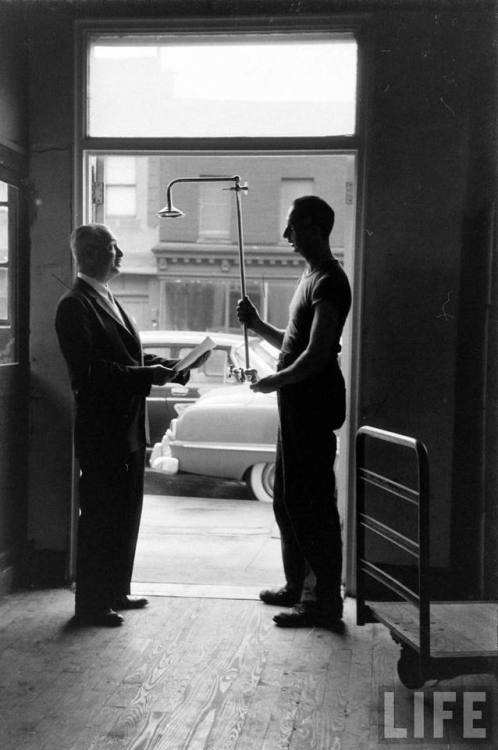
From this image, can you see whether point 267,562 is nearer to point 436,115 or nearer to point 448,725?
point 448,725

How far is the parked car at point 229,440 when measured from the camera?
23.1ft

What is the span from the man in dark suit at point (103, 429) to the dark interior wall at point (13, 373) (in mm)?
565

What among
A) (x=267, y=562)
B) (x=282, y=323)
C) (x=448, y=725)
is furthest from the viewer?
(x=282, y=323)

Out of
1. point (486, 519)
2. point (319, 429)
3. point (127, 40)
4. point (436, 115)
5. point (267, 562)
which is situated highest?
point (127, 40)

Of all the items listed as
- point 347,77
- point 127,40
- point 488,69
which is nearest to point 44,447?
point 127,40

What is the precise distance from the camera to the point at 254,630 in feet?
12.9

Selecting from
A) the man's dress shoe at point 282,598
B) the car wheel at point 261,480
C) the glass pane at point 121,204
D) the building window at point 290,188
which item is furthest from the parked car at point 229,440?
the glass pane at point 121,204

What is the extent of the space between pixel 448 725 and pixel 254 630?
1.13 m

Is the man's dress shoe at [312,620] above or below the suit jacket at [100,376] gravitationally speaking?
below

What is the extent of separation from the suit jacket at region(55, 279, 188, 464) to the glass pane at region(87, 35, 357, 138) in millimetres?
1108

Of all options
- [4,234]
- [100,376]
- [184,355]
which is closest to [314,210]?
[100,376]

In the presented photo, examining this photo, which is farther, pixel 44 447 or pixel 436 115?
pixel 44 447

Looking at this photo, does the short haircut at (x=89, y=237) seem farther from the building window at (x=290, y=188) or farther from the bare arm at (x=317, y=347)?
the building window at (x=290, y=188)

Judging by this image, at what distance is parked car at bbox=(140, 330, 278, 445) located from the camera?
7.54 meters
